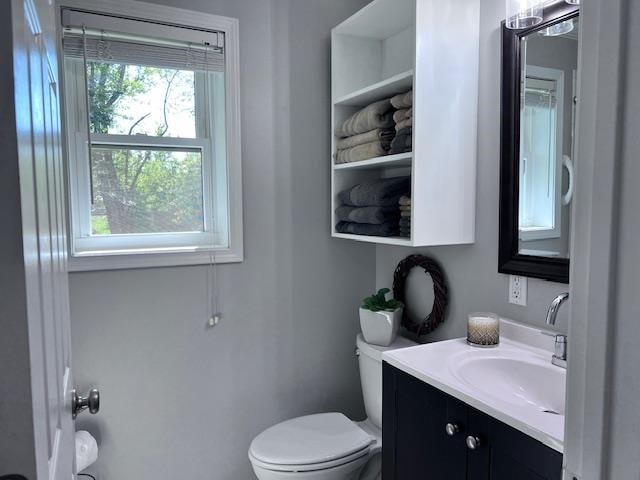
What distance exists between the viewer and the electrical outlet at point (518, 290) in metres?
1.44

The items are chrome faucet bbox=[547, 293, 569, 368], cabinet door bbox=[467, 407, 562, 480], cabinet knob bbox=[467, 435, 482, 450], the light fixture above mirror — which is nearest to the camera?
cabinet door bbox=[467, 407, 562, 480]

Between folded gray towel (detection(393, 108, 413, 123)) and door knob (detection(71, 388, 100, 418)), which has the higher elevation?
folded gray towel (detection(393, 108, 413, 123))

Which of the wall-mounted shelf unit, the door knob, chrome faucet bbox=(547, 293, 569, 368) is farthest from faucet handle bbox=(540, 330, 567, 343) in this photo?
the door knob

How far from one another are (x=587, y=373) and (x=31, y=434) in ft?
1.78

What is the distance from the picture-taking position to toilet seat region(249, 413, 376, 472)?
155 centimetres


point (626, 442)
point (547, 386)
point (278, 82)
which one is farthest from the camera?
point (278, 82)

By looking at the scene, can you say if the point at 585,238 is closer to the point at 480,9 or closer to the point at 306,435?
the point at 480,9

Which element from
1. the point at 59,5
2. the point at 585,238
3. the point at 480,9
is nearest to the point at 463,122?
the point at 480,9

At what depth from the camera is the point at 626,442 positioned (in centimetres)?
42

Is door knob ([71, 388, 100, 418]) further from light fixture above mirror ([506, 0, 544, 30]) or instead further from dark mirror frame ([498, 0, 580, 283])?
light fixture above mirror ([506, 0, 544, 30])

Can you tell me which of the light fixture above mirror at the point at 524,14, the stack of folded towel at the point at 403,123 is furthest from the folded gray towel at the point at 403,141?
the light fixture above mirror at the point at 524,14

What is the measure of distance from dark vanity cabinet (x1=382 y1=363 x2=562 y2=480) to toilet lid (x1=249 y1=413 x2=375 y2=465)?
0.82ft

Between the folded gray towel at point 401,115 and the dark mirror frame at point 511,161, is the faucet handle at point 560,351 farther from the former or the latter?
the folded gray towel at point 401,115

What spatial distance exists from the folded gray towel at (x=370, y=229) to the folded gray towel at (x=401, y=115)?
0.38 m
